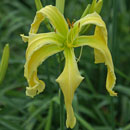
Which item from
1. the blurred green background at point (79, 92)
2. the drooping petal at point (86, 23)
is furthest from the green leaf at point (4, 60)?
the blurred green background at point (79, 92)

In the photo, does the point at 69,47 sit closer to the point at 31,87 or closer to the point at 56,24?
the point at 56,24

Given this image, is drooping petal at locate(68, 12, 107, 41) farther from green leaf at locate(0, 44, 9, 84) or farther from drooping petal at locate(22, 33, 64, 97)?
green leaf at locate(0, 44, 9, 84)

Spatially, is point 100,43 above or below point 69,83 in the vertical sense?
above

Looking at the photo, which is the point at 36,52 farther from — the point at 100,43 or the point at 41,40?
the point at 100,43

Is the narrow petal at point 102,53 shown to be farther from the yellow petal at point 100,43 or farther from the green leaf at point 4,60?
the green leaf at point 4,60

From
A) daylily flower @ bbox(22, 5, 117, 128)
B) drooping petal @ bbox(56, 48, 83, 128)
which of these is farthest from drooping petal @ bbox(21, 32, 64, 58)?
drooping petal @ bbox(56, 48, 83, 128)

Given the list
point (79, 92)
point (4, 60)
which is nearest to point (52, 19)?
point (4, 60)

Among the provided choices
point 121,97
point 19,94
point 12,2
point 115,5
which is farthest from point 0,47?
point 115,5

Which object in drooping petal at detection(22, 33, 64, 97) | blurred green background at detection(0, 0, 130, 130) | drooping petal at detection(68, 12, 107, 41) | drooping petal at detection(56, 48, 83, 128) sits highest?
drooping petal at detection(68, 12, 107, 41)
